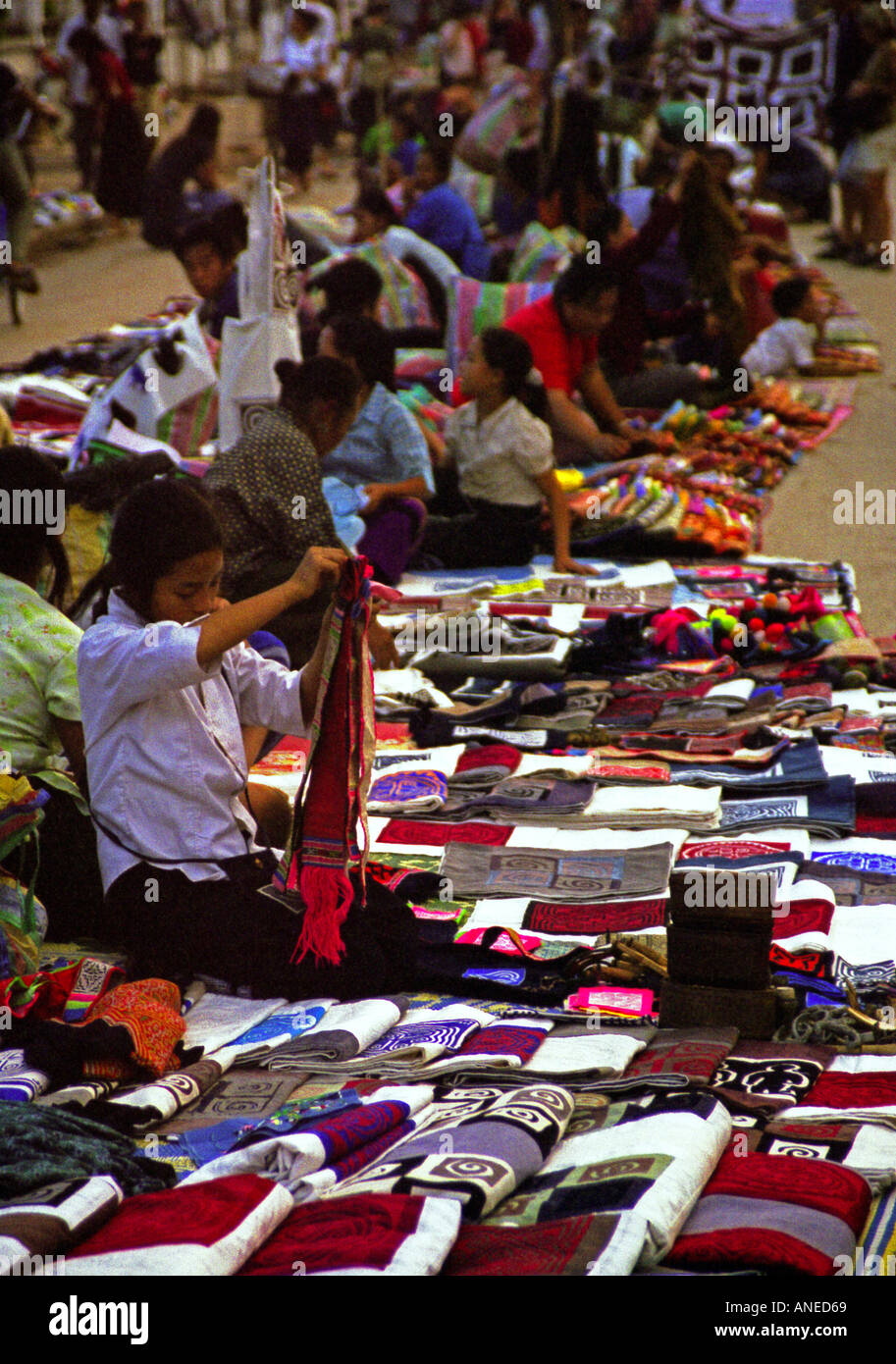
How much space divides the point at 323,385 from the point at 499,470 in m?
1.75

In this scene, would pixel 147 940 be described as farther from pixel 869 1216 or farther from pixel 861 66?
pixel 861 66

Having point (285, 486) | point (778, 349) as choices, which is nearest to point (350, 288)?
point (285, 486)

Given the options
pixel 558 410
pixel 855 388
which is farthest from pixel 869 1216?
pixel 855 388

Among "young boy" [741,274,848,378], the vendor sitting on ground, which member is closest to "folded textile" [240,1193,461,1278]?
the vendor sitting on ground

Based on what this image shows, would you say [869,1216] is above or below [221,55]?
below

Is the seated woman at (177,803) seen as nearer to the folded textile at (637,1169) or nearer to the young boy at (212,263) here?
the folded textile at (637,1169)

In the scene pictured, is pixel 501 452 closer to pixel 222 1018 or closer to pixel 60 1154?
pixel 222 1018

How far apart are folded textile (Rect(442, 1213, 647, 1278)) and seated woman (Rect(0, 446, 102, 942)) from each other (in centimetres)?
161

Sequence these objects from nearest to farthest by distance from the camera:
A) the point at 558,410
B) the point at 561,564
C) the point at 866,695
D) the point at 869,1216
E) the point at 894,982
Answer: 1. the point at 869,1216
2. the point at 894,982
3. the point at 866,695
4. the point at 561,564
5. the point at 558,410

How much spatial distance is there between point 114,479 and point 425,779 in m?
1.25

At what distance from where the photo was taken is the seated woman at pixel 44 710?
134 inches

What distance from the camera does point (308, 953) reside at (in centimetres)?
314

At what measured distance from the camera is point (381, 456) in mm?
6312

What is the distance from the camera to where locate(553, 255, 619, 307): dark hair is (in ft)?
23.4
